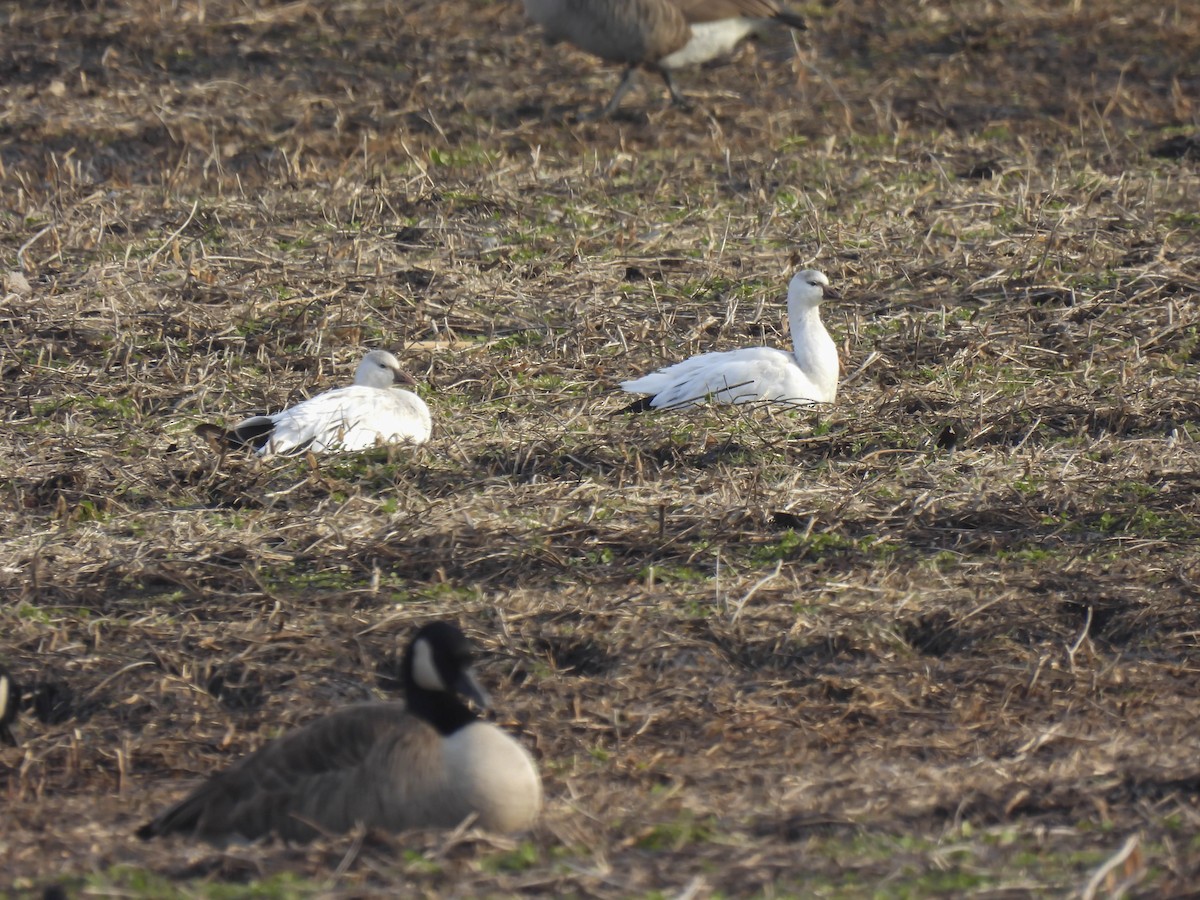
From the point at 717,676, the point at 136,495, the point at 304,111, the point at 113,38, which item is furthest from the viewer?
the point at 113,38

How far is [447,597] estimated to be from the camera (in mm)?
5430

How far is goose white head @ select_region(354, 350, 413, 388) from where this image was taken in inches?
278

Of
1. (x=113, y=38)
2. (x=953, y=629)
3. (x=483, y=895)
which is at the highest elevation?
(x=113, y=38)

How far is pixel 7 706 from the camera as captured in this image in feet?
15.3

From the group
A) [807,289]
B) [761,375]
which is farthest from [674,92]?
[761,375]

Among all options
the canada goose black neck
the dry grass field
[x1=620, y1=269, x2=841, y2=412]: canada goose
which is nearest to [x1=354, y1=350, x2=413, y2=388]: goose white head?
the dry grass field

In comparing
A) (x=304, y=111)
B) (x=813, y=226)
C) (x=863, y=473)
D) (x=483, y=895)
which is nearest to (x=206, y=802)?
(x=483, y=895)

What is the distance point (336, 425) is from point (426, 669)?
8.25 feet

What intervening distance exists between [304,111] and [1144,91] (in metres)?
5.62

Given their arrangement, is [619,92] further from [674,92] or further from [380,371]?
[380,371]

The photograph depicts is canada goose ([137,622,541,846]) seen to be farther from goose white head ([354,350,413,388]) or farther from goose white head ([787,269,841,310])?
goose white head ([787,269,841,310])

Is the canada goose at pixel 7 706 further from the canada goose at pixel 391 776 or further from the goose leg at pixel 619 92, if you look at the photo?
the goose leg at pixel 619 92

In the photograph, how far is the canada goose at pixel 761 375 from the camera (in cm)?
688

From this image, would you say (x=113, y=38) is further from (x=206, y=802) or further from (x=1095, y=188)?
(x=206, y=802)
